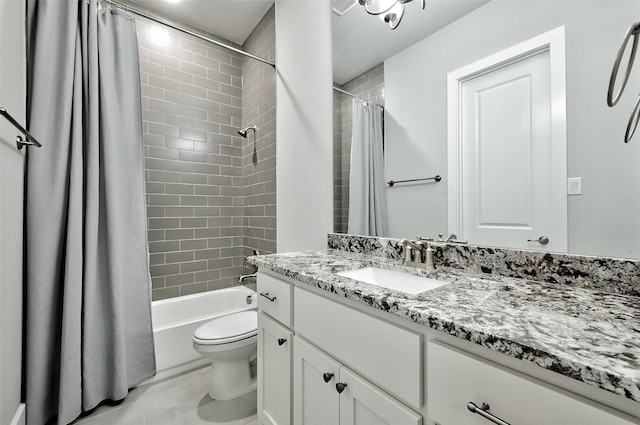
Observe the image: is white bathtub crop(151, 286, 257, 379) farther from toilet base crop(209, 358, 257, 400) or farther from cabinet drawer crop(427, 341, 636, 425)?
cabinet drawer crop(427, 341, 636, 425)

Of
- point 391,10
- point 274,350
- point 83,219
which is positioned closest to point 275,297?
point 274,350

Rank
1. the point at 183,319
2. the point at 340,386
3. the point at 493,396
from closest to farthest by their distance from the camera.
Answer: the point at 493,396 < the point at 340,386 < the point at 183,319

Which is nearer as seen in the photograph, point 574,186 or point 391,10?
point 574,186

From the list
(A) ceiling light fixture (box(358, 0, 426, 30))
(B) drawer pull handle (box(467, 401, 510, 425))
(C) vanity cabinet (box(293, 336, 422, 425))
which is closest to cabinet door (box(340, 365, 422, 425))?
(C) vanity cabinet (box(293, 336, 422, 425))

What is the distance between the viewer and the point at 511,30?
991mm

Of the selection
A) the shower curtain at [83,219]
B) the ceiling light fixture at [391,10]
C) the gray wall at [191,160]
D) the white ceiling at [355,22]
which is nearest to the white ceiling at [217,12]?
the white ceiling at [355,22]

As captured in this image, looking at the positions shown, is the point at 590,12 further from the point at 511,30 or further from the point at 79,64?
the point at 79,64

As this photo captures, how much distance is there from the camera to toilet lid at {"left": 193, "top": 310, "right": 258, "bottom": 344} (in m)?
1.60

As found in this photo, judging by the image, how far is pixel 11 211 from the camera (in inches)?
47.7

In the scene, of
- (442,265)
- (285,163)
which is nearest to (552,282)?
(442,265)

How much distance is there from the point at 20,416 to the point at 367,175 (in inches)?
81.1

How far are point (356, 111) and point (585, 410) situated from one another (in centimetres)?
147

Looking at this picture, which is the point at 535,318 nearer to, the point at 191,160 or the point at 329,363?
the point at 329,363

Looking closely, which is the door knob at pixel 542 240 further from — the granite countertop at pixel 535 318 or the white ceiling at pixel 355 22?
the white ceiling at pixel 355 22
